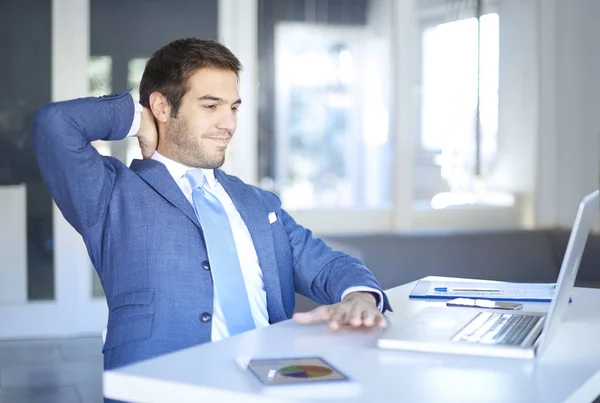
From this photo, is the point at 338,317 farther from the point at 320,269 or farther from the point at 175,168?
→ the point at 175,168

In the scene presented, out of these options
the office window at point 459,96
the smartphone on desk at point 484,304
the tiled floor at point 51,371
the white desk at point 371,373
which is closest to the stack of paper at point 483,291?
the smartphone on desk at point 484,304

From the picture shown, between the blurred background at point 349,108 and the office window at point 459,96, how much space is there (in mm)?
10

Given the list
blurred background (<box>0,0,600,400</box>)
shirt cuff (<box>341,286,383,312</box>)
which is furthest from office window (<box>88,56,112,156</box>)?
shirt cuff (<box>341,286,383,312</box>)

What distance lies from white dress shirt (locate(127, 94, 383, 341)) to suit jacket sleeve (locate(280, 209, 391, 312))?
0.13 metres

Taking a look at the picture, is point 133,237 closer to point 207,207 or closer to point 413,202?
point 207,207

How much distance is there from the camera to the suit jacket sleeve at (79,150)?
1733 mm

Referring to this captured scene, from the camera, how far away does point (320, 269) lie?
210cm

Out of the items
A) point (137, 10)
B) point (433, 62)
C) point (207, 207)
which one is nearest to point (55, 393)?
point (207, 207)

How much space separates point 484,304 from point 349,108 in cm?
447

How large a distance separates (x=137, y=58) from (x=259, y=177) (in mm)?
1147

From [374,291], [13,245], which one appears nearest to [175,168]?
[374,291]

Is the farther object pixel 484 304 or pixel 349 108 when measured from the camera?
pixel 349 108

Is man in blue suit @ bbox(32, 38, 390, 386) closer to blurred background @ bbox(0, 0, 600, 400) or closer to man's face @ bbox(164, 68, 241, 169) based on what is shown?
man's face @ bbox(164, 68, 241, 169)

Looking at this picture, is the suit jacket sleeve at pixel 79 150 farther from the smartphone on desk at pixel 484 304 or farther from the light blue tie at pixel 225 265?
the smartphone on desk at pixel 484 304
